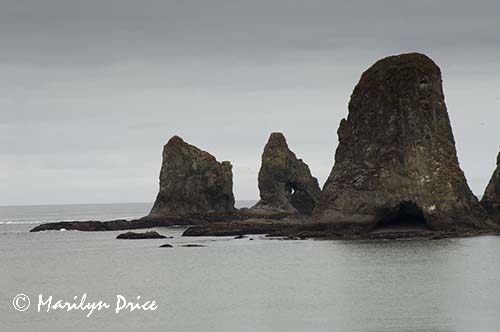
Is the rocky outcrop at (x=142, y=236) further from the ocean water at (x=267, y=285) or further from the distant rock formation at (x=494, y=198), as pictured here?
the distant rock formation at (x=494, y=198)

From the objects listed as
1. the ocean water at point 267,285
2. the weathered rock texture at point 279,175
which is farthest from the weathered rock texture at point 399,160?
the weathered rock texture at point 279,175

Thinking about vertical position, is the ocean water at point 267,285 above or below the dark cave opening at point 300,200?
below

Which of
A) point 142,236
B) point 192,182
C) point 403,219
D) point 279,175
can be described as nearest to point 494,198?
point 403,219

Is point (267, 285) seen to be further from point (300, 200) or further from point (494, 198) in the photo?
point (300, 200)

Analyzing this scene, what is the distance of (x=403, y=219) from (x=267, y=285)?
43.0 metres

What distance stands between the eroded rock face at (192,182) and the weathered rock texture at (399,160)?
1765 inches

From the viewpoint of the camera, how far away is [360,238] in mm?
109250

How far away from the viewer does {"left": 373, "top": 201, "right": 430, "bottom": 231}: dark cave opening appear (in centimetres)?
10944

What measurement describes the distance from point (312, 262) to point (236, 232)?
43447 mm

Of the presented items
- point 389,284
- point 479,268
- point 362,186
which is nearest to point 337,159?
point 362,186

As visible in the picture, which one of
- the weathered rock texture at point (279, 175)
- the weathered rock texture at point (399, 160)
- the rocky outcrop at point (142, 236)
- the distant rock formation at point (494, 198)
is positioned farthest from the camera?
the weathered rock texture at point (279, 175)

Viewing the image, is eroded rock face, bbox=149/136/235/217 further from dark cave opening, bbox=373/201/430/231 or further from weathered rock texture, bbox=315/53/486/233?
dark cave opening, bbox=373/201/430/231

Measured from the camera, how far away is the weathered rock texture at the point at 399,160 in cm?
10862

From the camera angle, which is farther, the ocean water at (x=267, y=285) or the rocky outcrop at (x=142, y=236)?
the rocky outcrop at (x=142, y=236)
